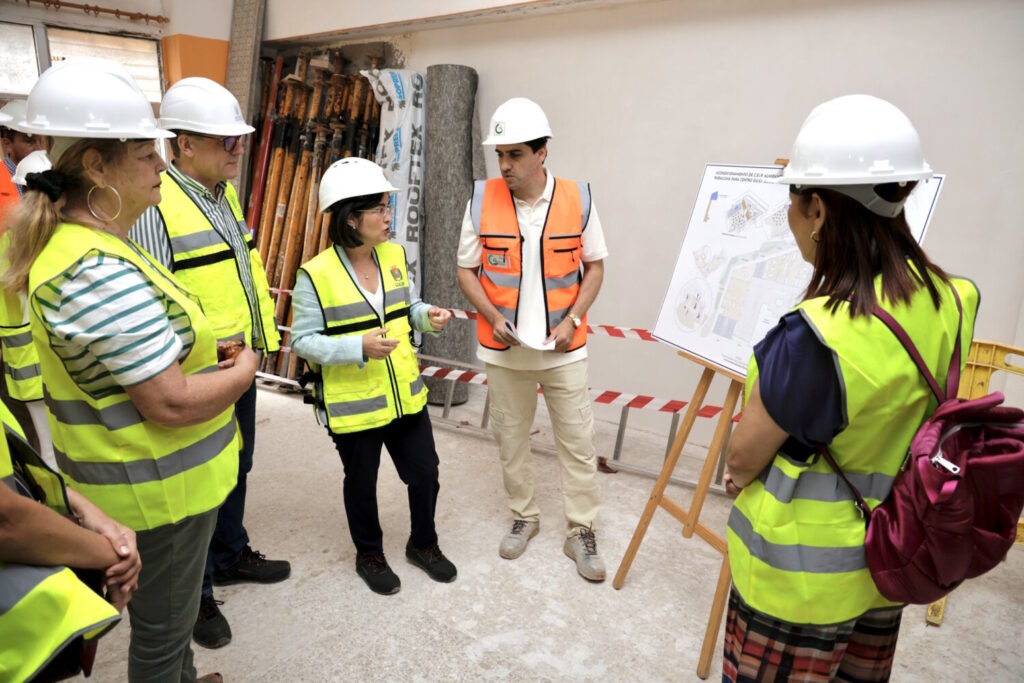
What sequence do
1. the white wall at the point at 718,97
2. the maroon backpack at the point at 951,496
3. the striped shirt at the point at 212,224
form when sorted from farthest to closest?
the white wall at the point at 718,97, the striped shirt at the point at 212,224, the maroon backpack at the point at 951,496

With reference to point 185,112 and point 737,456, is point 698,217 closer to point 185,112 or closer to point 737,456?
point 737,456

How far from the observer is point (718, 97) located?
367cm

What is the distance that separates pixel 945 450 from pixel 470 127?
3982mm

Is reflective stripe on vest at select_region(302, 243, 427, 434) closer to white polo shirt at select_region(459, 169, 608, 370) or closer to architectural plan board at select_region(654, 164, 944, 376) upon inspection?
white polo shirt at select_region(459, 169, 608, 370)

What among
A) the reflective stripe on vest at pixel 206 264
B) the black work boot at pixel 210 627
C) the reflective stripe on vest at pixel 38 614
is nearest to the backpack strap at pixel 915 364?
the reflective stripe on vest at pixel 38 614

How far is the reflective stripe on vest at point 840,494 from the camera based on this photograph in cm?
116

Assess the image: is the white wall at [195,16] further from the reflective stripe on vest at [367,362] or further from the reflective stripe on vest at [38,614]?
the reflective stripe on vest at [38,614]

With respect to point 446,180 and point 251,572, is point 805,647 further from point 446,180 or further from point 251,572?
point 446,180

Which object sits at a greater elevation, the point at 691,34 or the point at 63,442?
the point at 691,34

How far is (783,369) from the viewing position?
1.17 m

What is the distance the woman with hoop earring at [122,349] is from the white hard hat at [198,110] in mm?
720

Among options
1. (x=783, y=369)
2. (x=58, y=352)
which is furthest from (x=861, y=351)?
(x=58, y=352)

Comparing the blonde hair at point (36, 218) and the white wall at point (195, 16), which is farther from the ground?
the white wall at point (195, 16)

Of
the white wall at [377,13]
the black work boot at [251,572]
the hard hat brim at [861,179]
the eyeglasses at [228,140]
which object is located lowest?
the black work boot at [251,572]
